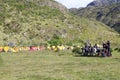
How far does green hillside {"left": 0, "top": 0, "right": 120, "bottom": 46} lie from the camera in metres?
92.5

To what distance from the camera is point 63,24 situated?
105812mm

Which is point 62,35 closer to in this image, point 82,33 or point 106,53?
point 82,33

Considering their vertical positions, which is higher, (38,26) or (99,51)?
(38,26)

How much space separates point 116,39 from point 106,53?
67.1m

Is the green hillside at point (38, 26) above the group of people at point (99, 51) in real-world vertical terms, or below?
above

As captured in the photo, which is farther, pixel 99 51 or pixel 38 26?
pixel 38 26

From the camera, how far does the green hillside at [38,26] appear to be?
303ft

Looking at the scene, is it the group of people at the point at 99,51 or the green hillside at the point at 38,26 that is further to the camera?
the green hillside at the point at 38,26

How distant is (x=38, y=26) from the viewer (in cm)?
9794

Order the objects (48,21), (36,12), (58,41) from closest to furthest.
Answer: (58,41)
(48,21)
(36,12)

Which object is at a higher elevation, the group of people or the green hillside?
the green hillside

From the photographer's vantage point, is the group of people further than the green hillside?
No

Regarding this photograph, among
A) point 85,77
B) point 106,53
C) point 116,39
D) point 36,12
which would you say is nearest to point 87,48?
point 106,53

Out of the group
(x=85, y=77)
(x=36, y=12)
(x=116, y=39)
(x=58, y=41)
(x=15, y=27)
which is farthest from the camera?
(x=116, y=39)
